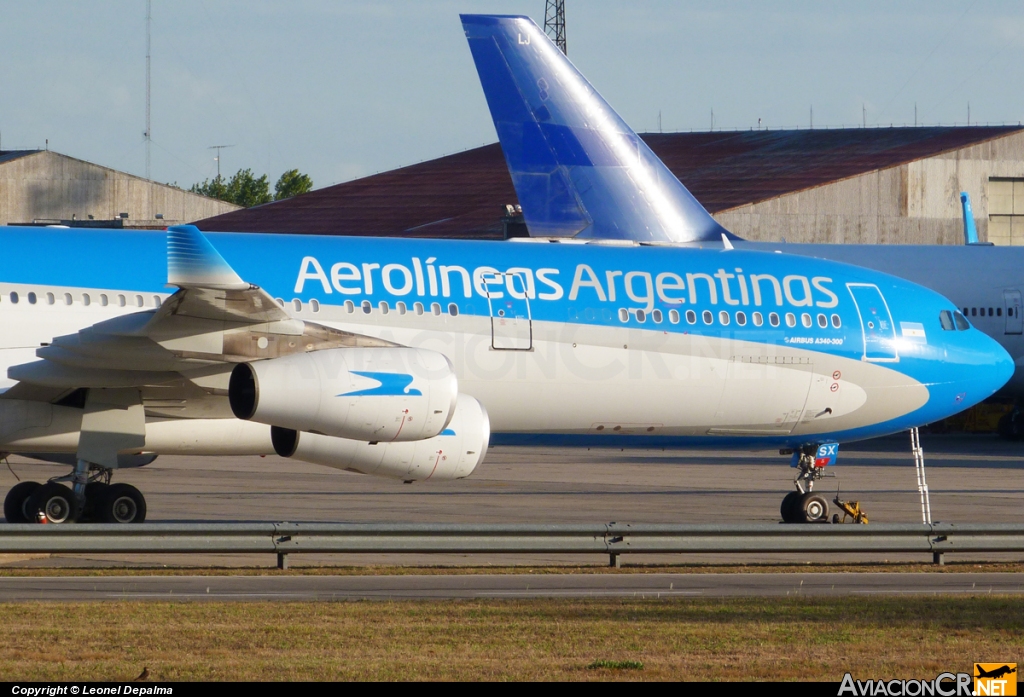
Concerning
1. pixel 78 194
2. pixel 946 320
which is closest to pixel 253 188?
pixel 78 194

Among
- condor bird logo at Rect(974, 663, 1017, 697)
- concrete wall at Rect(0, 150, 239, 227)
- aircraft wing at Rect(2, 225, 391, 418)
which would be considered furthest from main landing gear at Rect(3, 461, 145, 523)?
concrete wall at Rect(0, 150, 239, 227)

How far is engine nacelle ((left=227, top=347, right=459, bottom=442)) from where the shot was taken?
1501cm

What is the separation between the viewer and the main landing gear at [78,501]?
16625mm

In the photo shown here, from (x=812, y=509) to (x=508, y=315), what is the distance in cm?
496

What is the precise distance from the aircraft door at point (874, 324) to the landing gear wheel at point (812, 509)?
6.78 feet

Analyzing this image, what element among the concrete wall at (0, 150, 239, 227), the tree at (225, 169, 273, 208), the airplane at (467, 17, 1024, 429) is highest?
the tree at (225, 169, 273, 208)

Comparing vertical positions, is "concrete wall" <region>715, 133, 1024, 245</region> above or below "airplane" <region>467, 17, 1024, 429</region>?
above

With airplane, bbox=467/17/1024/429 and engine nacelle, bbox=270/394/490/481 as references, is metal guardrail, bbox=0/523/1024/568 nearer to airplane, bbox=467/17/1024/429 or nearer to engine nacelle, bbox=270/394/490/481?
engine nacelle, bbox=270/394/490/481

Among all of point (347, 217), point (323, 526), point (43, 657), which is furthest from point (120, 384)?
point (347, 217)

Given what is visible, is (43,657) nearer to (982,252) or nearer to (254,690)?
(254,690)

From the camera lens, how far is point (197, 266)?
14.7 metres

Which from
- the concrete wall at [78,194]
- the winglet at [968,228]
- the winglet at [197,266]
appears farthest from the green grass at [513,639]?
the concrete wall at [78,194]

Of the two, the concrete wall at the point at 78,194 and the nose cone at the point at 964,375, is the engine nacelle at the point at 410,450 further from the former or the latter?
the concrete wall at the point at 78,194

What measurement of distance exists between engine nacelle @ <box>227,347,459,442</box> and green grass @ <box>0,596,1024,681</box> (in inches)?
125
